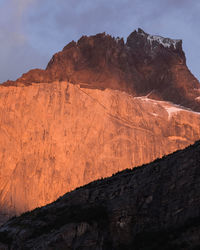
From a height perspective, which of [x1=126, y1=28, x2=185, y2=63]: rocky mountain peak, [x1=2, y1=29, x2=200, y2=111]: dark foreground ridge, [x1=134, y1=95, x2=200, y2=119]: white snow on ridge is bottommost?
[x1=134, y1=95, x2=200, y2=119]: white snow on ridge

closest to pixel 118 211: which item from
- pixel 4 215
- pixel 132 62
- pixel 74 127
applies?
pixel 4 215

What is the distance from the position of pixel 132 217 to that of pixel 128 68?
81420 mm

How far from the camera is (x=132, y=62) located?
108000mm

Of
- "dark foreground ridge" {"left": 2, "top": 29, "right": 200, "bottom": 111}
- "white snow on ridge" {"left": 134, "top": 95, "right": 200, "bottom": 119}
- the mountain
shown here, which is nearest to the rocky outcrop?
the mountain

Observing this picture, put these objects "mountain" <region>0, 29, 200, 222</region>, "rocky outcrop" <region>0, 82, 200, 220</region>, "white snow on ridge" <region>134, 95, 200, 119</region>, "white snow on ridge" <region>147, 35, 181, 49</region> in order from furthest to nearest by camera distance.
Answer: "white snow on ridge" <region>147, 35, 181, 49</region> → "white snow on ridge" <region>134, 95, 200, 119</region> → "mountain" <region>0, 29, 200, 222</region> → "rocky outcrop" <region>0, 82, 200, 220</region>

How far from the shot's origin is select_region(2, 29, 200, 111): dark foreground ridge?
96438mm

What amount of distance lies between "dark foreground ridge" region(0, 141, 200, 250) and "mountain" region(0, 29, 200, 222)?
120 feet

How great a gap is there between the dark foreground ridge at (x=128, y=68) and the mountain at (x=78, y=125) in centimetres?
26

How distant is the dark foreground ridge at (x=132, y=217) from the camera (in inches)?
914

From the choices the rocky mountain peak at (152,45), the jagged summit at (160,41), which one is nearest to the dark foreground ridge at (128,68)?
the rocky mountain peak at (152,45)

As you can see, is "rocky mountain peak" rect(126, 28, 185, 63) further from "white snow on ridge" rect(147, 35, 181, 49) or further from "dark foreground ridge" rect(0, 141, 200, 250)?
"dark foreground ridge" rect(0, 141, 200, 250)

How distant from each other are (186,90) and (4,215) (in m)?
53.5

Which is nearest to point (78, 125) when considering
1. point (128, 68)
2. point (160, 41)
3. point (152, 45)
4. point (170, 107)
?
point (170, 107)

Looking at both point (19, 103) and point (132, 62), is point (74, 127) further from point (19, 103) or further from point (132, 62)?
point (132, 62)
